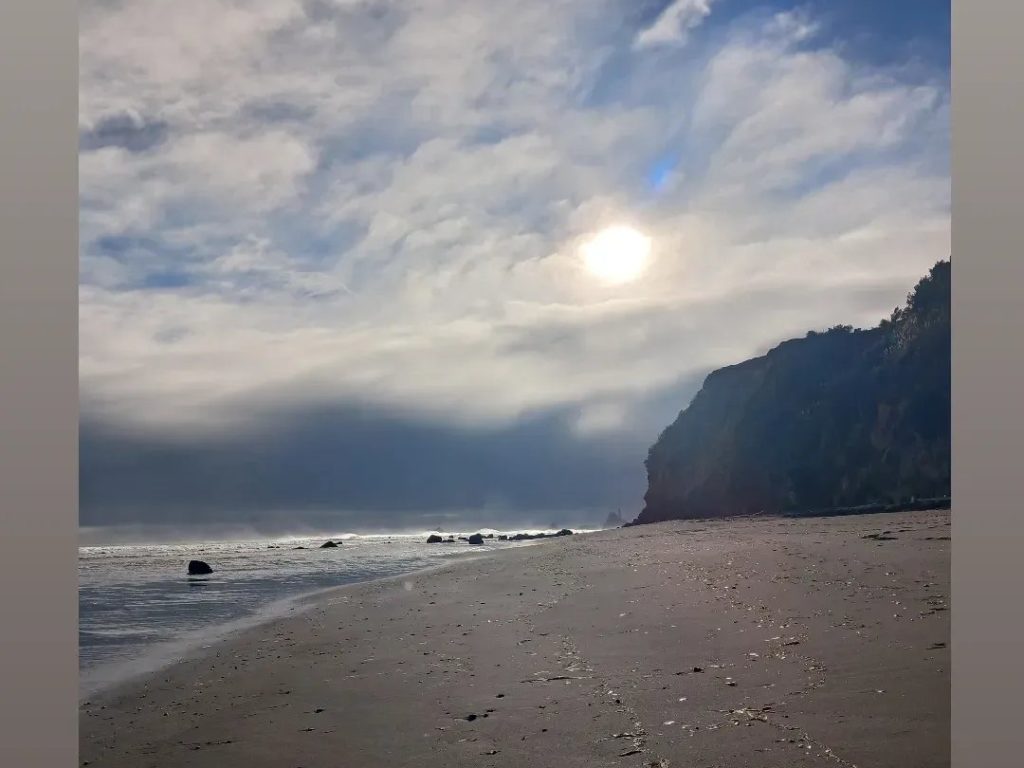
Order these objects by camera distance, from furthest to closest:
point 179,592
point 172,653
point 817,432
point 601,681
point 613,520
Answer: point 817,432 → point 179,592 → point 613,520 → point 172,653 → point 601,681

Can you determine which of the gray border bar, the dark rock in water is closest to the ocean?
the dark rock in water

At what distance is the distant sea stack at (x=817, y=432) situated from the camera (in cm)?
580

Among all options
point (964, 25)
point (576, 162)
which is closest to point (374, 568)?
point (576, 162)

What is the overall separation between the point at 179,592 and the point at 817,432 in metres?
6.22

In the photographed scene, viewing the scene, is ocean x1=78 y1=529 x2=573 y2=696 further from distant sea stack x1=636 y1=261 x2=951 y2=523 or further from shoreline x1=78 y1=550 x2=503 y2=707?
distant sea stack x1=636 y1=261 x2=951 y2=523

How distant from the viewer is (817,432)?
766 cm

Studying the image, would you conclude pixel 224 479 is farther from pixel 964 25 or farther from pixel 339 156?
pixel 964 25

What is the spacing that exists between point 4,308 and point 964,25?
326cm

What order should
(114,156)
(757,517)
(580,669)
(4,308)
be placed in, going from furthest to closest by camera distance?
(757,517) < (114,156) < (580,669) < (4,308)

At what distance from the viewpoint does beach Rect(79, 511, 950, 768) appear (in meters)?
2.56

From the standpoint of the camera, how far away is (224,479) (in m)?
4.88

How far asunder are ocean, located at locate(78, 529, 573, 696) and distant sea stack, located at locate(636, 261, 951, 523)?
1988 millimetres

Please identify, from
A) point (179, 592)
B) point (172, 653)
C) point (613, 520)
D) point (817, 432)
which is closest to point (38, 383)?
point (172, 653)

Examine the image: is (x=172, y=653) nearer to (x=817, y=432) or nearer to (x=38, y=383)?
(x=38, y=383)
